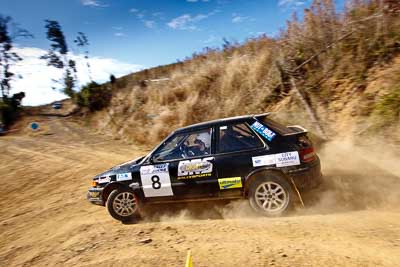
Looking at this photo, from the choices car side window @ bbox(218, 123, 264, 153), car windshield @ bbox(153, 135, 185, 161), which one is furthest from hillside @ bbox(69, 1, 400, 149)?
car windshield @ bbox(153, 135, 185, 161)

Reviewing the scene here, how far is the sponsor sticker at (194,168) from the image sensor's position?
514 cm

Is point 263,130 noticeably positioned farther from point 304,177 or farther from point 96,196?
point 96,196

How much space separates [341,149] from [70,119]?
2157 cm

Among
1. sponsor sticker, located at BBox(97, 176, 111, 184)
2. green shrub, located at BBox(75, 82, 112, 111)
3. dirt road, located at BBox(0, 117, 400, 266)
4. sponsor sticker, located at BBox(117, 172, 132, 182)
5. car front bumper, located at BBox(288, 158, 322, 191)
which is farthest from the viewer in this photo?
green shrub, located at BBox(75, 82, 112, 111)

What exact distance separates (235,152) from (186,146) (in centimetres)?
85

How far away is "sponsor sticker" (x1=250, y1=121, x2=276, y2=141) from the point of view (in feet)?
16.3

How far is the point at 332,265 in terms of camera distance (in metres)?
3.33

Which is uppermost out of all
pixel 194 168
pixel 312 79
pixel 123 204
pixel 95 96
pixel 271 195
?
pixel 95 96

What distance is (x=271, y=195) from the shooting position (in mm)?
4883

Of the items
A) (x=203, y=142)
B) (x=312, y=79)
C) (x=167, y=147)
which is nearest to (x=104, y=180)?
(x=167, y=147)

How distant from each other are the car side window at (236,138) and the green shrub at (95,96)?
18.4m

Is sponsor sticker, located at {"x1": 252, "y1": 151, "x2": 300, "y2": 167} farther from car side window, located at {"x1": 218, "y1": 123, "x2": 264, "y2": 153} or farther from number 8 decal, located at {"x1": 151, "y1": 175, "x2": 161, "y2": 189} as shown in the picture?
number 8 decal, located at {"x1": 151, "y1": 175, "x2": 161, "y2": 189}

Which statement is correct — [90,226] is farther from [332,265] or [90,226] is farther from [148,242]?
[332,265]

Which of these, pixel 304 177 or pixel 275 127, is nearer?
pixel 304 177
